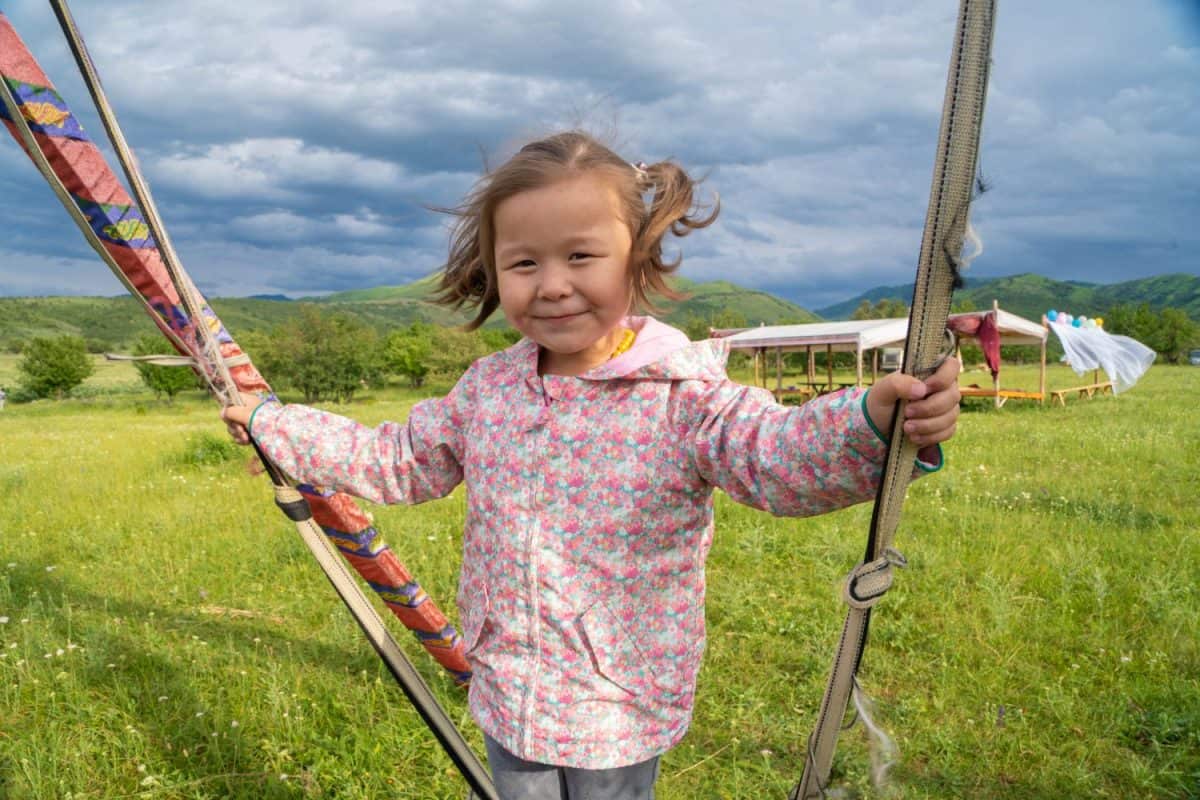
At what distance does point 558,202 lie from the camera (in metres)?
1.72

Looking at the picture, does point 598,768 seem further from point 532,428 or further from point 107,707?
point 107,707

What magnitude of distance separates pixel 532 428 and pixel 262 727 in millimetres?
2276

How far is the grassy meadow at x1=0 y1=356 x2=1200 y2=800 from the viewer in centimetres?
297

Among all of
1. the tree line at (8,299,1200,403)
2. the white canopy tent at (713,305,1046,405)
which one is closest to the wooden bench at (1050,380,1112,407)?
the white canopy tent at (713,305,1046,405)

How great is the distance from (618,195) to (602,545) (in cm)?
82

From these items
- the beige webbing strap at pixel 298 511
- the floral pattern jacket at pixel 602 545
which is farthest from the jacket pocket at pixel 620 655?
the beige webbing strap at pixel 298 511

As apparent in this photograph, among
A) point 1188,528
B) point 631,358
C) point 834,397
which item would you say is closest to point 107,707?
point 631,358

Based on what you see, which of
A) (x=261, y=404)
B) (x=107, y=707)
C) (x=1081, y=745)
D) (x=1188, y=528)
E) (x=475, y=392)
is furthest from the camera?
(x=1188, y=528)

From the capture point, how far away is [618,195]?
1.80 metres

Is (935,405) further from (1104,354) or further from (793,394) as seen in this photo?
(793,394)

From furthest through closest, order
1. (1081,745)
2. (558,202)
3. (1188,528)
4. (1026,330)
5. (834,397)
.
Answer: (1026,330)
(1188,528)
(1081,745)
(558,202)
(834,397)

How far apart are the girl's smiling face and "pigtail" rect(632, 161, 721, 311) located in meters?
0.09

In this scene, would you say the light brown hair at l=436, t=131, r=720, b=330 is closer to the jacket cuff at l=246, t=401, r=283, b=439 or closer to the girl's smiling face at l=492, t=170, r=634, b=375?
the girl's smiling face at l=492, t=170, r=634, b=375

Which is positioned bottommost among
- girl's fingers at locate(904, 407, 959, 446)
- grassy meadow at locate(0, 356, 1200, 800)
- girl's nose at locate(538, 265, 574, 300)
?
grassy meadow at locate(0, 356, 1200, 800)
